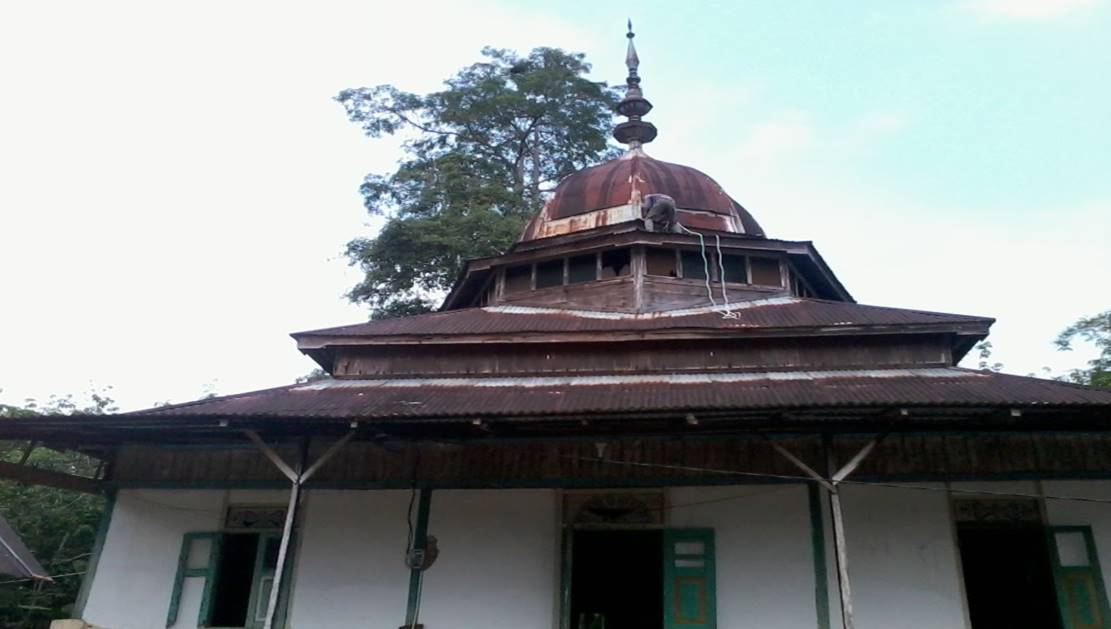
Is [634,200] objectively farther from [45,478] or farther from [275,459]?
[45,478]

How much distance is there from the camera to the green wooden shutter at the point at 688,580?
30.0 ft

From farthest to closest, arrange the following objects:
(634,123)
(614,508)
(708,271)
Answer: (634,123)
(708,271)
(614,508)

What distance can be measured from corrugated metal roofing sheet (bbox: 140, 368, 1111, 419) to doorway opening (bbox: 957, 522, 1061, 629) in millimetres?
2373

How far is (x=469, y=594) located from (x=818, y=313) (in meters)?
6.53

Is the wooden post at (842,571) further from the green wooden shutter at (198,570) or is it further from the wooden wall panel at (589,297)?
the green wooden shutter at (198,570)

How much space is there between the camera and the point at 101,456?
1093 cm

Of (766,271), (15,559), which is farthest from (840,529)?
(15,559)

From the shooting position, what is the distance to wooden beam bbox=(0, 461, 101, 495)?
9531 millimetres

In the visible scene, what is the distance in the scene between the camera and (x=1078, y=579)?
888 cm

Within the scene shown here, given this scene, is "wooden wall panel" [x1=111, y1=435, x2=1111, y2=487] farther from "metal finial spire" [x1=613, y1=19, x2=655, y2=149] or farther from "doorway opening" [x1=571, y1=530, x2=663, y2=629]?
"metal finial spire" [x1=613, y1=19, x2=655, y2=149]

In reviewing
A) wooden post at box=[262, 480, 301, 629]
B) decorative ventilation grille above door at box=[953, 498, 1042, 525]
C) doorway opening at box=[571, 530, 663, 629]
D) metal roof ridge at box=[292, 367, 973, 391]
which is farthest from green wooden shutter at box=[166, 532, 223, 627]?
decorative ventilation grille above door at box=[953, 498, 1042, 525]

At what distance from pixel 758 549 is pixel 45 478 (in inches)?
344

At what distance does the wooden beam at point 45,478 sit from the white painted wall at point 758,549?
7.62m

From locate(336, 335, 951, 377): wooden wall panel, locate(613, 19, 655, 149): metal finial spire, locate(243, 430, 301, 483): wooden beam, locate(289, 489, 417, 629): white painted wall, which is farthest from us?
locate(613, 19, 655, 149): metal finial spire
